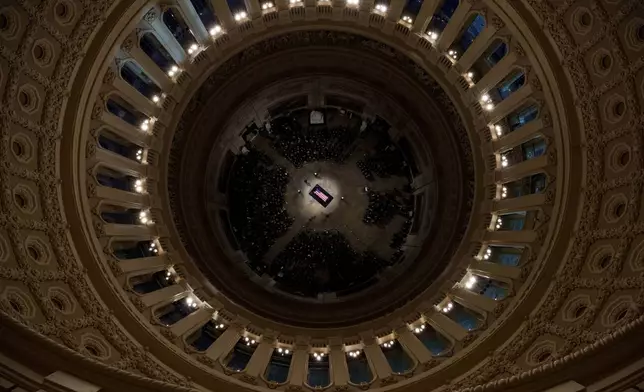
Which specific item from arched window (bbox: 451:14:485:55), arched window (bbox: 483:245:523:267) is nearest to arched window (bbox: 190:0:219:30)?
arched window (bbox: 451:14:485:55)

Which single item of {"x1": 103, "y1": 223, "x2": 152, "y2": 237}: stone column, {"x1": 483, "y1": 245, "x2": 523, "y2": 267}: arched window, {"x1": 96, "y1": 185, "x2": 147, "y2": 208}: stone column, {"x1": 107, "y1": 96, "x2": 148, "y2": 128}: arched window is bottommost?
{"x1": 483, "y1": 245, "x2": 523, "y2": 267}: arched window

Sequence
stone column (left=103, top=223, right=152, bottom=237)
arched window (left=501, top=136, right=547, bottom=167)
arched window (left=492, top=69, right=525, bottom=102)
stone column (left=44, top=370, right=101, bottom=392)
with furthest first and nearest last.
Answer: arched window (left=501, top=136, right=547, bottom=167), arched window (left=492, top=69, right=525, bottom=102), stone column (left=103, top=223, right=152, bottom=237), stone column (left=44, top=370, right=101, bottom=392)

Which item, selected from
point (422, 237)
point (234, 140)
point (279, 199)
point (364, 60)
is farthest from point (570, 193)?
point (234, 140)

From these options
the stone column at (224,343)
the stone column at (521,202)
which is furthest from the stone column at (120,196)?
the stone column at (521,202)

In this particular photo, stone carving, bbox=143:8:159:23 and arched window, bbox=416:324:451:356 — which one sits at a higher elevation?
stone carving, bbox=143:8:159:23

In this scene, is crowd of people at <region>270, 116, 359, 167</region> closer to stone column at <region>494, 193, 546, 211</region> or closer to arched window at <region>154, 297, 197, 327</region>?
stone column at <region>494, 193, 546, 211</region>

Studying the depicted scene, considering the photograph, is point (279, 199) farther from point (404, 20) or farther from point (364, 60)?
point (404, 20)

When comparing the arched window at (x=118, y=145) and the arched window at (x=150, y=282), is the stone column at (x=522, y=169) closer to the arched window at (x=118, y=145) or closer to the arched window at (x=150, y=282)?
the arched window at (x=150, y=282)

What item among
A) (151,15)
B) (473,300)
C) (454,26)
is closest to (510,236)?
(473,300)
